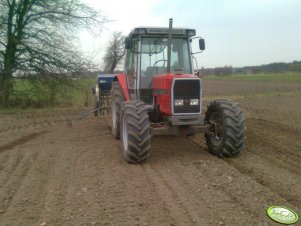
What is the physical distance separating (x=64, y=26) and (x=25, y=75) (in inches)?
114

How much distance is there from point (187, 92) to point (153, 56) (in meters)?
1.30

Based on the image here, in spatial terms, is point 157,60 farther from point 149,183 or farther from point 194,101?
point 149,183

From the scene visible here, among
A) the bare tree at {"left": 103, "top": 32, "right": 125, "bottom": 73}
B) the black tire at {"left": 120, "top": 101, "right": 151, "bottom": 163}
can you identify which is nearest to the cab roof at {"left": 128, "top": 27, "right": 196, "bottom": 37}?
the black tire at {"left": 120, "top": 101, "right": 151, "bottom": 163}

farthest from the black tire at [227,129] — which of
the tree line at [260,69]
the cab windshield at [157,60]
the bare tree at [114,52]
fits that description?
the tree line at [260,69]

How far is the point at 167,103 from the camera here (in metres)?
6.73

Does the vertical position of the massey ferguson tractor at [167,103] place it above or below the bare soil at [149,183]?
above

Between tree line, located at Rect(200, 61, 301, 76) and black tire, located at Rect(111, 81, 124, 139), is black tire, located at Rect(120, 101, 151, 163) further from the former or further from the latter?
tree line, located at Rect(200, 61, 301, 76)

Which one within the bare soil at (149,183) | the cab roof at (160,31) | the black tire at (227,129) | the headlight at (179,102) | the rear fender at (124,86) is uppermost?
the cab roof at (160,31)

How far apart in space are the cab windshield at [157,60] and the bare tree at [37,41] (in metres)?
10.1

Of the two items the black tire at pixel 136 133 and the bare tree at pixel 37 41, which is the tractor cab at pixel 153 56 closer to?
the black tire at pixel 136 133

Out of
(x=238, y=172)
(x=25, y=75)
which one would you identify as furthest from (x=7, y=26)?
(x=238, y=172)

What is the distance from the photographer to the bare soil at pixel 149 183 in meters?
4.21

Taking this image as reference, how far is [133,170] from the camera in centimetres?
595

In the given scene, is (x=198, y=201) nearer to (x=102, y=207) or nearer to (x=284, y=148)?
(x=102, y=207)
